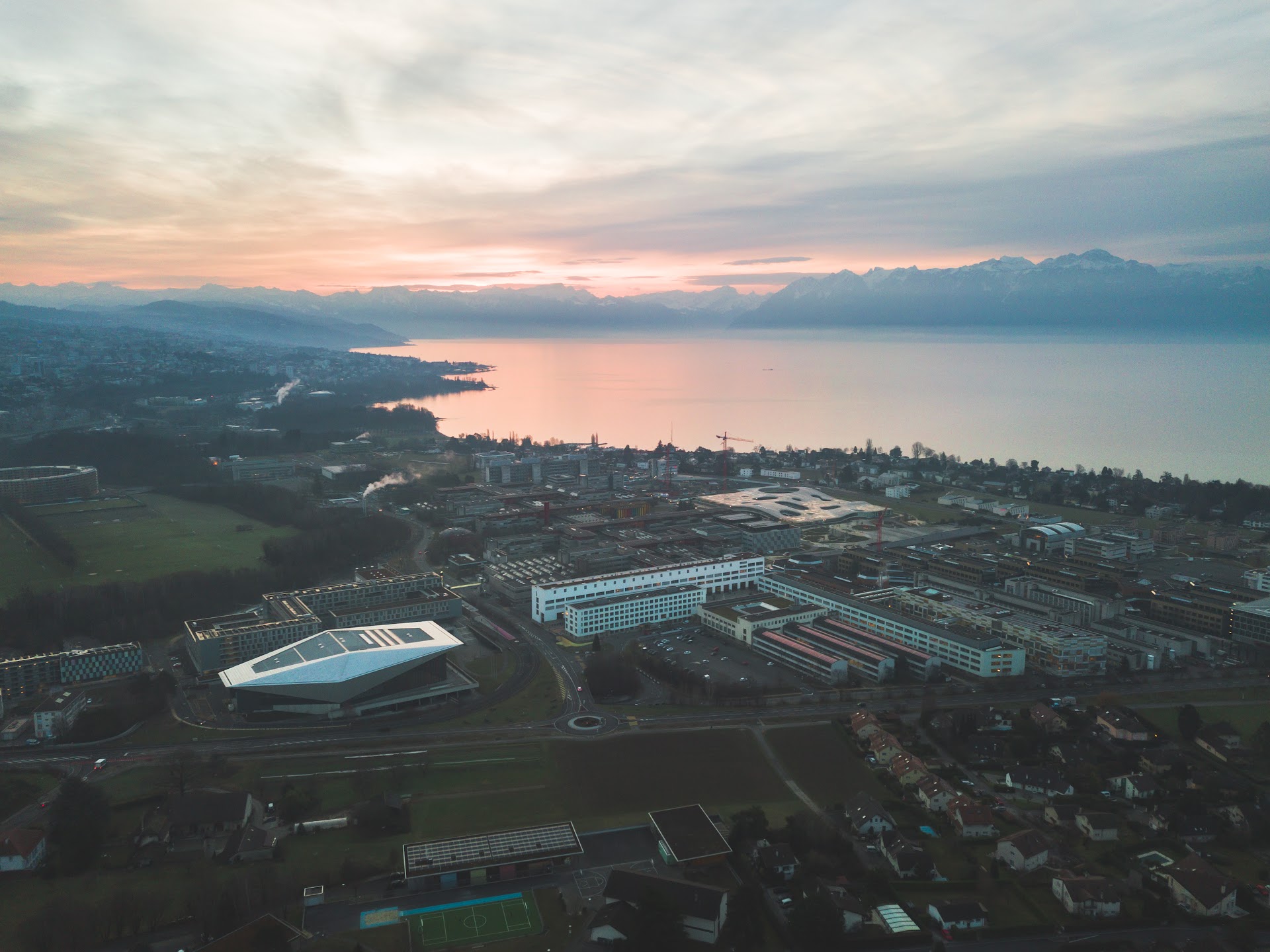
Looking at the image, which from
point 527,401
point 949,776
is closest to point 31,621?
point 949,776

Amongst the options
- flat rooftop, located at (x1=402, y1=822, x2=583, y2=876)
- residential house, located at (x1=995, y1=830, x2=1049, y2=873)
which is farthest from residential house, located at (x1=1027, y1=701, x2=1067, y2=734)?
flat rooftop, located at (x1=402, y1=822, x2=583, y2=876)

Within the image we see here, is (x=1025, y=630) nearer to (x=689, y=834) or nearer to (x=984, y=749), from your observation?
(x=984, y=749)

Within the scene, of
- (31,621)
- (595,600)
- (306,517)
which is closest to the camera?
(31,621)

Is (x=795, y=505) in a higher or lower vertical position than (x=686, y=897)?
lower

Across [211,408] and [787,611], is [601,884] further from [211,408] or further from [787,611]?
[211,408]

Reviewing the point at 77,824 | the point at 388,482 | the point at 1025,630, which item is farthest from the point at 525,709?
the point at 388,482

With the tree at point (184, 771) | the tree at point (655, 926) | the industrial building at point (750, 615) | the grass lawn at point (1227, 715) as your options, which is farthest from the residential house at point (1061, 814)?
the tree at point (184, 771)

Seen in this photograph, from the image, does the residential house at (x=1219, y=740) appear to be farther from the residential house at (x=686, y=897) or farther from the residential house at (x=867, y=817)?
the residential house at (x=686, y=897)
